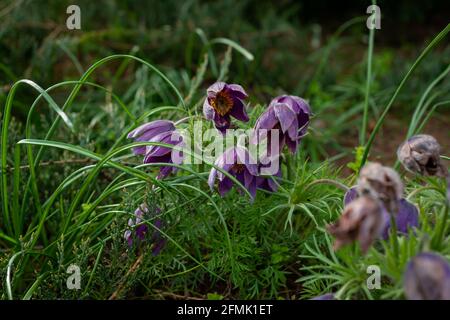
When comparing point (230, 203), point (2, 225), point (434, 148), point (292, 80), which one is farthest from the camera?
point (292, 80)

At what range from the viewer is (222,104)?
4.78 feet

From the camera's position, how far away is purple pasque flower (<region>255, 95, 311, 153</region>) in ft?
4.59

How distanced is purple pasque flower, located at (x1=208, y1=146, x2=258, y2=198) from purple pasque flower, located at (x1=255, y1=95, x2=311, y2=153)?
71mm

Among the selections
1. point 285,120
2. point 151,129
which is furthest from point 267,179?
point 151,129

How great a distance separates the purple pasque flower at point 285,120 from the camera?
1398mm

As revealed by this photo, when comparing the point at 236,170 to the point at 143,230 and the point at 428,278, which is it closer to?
the point at 143,230

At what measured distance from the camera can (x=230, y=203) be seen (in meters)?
1.52

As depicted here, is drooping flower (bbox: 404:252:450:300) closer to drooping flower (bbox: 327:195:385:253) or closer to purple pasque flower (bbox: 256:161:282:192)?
drooping flower (bbox: 327:195:385:253)

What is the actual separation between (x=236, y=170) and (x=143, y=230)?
0.26 meters

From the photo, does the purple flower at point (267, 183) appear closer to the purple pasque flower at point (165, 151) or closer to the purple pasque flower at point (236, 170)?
the purple pasque flower at point (236, 170)

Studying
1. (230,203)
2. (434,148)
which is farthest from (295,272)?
(434,148)

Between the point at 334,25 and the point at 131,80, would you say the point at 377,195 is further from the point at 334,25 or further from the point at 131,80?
the point at 334,25
